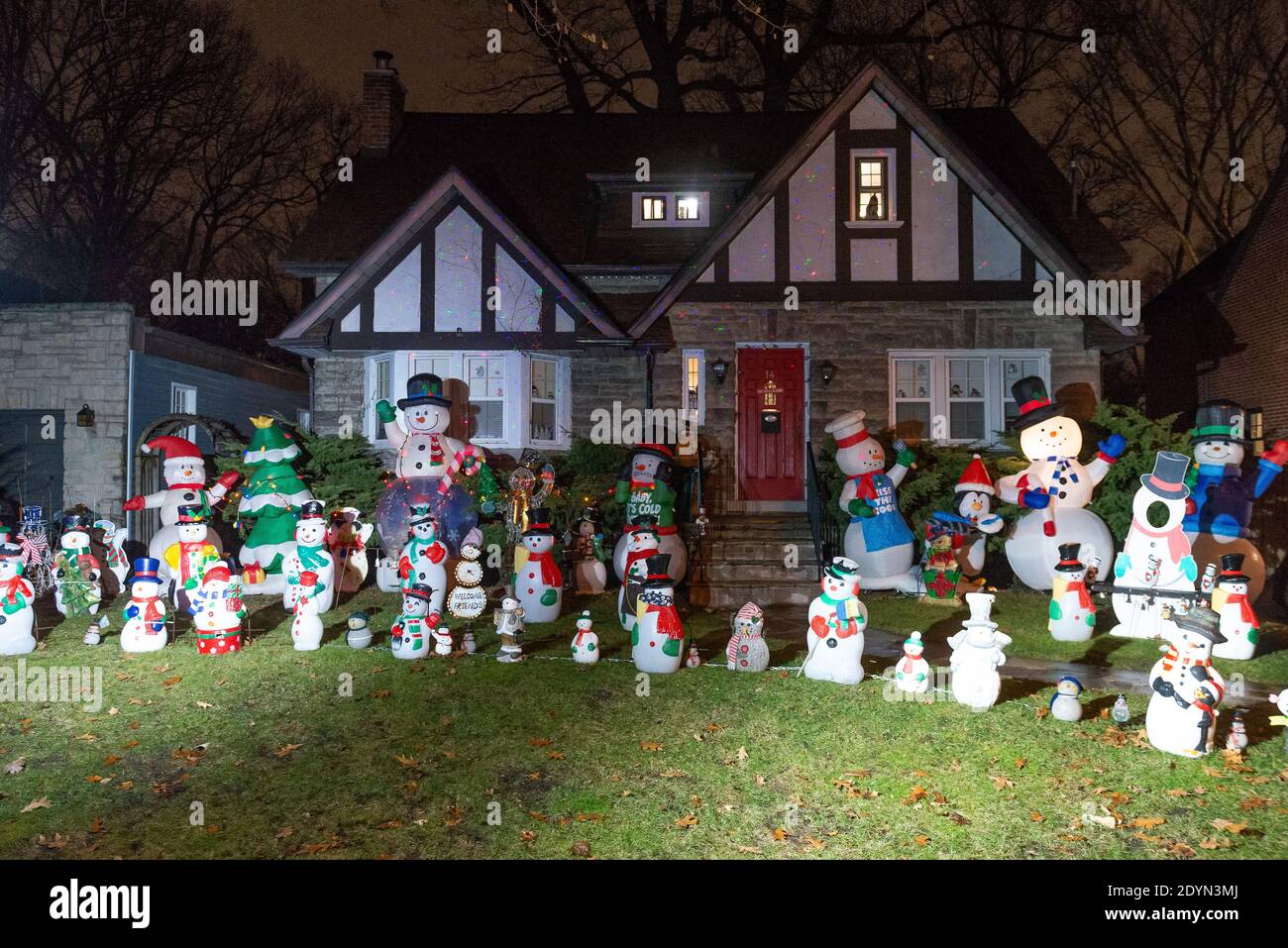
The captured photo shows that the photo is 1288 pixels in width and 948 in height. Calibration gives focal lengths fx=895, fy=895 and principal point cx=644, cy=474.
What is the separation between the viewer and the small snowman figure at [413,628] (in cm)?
860

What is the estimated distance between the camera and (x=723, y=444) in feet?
49.6

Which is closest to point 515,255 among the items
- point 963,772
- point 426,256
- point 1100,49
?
point 426,256

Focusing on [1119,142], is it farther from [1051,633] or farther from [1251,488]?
[1051,633]

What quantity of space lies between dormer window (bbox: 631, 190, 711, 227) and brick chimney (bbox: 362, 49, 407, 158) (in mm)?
6125

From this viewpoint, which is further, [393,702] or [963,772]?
[393,702]

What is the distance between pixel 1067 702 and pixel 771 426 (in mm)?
8943

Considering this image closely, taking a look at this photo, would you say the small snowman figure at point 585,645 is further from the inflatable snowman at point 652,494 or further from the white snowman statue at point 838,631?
the inflatable snowman at point 652,494

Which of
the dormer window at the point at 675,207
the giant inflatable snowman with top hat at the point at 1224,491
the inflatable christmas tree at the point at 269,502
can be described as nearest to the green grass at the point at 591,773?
the inflatable christmas tree at the point at 269,502

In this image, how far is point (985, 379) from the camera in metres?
15.3

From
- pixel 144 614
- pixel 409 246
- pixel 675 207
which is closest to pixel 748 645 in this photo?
pixel 144 614

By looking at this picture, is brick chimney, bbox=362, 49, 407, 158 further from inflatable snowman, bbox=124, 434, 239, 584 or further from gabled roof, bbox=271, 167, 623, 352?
inflatable snowman, bbox=124, 434, 239, 584

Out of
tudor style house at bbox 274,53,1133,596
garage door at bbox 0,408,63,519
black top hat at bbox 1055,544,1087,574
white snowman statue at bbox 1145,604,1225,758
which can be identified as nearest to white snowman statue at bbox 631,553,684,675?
white snowman statue at bbox 1145,604,1225,758

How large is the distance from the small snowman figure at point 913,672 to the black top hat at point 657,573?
217 cm

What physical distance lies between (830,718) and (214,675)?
17.7 feet
